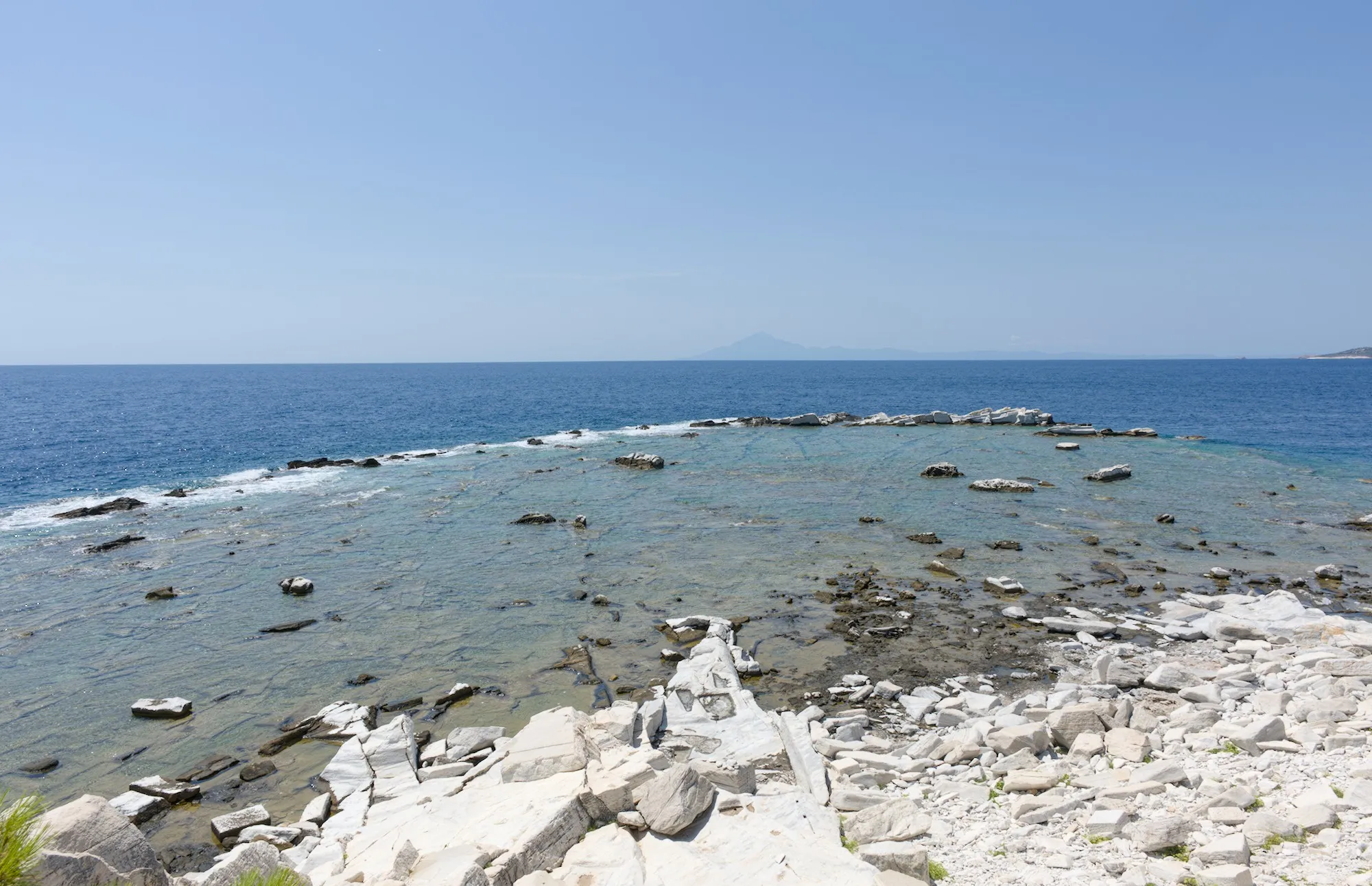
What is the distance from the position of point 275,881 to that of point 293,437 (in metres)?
67.6

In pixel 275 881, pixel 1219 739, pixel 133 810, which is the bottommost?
pixel 133 810

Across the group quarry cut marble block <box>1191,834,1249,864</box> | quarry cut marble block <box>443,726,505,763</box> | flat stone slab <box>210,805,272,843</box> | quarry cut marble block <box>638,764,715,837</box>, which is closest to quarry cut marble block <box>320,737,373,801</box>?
flat stone slab <box>210,805,272,843</box>

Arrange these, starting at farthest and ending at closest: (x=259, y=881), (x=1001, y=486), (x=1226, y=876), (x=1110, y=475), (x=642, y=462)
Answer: (x=642, y=462) → (x=1110, y=475) → (x=1001, y=486) → (x=1226, y=876) → (x=259, y=881)

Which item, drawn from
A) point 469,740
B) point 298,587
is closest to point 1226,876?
point 469,740

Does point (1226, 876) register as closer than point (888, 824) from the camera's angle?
Yes

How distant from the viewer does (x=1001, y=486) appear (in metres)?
36.2

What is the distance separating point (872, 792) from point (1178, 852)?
372 cm

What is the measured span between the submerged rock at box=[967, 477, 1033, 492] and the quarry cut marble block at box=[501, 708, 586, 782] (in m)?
30.5

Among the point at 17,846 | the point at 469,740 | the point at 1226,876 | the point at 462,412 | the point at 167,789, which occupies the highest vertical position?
the point at 17,846

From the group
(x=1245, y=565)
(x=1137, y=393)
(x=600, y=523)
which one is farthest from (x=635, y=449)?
(x=1137, y=393)

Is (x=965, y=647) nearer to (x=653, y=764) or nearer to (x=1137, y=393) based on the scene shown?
(x=653, y=764)

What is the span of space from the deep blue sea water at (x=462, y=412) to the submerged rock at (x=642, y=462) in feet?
69.1

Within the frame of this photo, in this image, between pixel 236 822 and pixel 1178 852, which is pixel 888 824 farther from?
pixel 236 822

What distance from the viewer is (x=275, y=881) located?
214 inches
